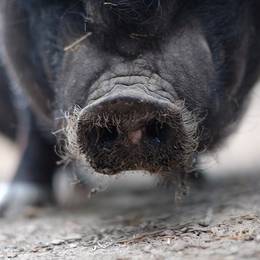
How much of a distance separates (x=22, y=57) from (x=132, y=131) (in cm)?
101

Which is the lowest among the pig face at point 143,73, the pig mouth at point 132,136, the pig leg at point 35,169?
the pig mouth at point 132,136

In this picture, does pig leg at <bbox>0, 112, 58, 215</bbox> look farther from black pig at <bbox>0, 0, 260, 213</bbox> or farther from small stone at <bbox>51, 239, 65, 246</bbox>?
small stone at <bbox>51, 239, 65, 246</bbox>

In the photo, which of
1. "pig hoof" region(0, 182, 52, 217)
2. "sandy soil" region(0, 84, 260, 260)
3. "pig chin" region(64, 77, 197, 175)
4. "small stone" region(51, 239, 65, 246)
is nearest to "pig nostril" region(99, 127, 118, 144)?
"pig chin" region(64, 77, 197, 175)

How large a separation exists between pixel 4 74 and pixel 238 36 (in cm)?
187

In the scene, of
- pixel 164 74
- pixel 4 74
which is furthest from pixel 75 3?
pixel 4 74

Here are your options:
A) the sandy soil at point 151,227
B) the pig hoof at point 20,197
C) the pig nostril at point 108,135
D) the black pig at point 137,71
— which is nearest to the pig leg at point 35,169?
the pig hoof at point 20,197

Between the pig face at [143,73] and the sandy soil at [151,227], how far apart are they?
0.25 metres

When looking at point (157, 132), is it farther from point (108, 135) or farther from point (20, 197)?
point (20, 197)

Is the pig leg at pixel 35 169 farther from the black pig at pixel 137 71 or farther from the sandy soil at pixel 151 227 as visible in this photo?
the black pig at pixel 137 71

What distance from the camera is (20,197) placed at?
11.8ft

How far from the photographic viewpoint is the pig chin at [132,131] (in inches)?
79.7

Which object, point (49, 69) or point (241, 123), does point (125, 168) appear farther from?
point (241, 123)

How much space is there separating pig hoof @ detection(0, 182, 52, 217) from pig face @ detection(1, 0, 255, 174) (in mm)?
1000

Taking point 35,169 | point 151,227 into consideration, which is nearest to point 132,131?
point 151,227
